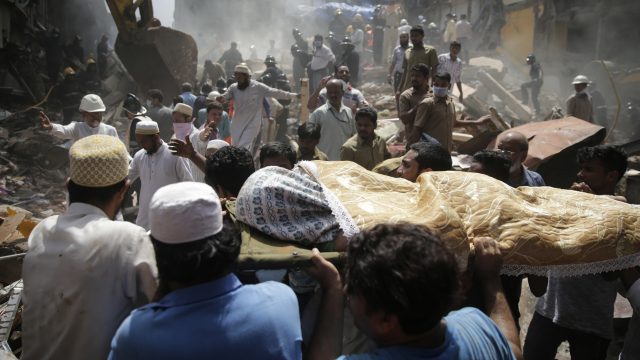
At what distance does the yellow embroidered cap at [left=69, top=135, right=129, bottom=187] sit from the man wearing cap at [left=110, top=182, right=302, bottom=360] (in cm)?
59

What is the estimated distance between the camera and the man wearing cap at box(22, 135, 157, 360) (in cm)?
184

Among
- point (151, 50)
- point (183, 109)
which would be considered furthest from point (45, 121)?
point (151, 50)

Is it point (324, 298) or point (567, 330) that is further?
point (567, 330)

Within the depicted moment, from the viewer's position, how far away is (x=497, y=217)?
202cm

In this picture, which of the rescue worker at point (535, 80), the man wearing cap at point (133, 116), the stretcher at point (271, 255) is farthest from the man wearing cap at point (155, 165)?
the rescue worker at point (535, 80)

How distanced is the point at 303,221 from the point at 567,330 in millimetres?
2103

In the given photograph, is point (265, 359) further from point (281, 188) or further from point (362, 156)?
point (362, 156)

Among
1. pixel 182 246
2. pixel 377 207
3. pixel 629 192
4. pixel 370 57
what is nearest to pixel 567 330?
pixel 377 207

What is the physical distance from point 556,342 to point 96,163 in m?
2.83

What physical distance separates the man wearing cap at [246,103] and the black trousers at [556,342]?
203 inches

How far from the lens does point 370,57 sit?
77.2 feet

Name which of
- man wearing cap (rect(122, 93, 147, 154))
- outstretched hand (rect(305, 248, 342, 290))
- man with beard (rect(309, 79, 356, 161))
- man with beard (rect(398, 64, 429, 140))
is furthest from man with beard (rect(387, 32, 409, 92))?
outstretched hand (rect(305, 248, 342, 290))

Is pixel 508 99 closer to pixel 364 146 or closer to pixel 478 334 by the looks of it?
pixel 364 146

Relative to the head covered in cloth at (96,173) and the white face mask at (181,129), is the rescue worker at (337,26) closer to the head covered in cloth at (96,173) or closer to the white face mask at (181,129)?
the white face mask at (181,129)
